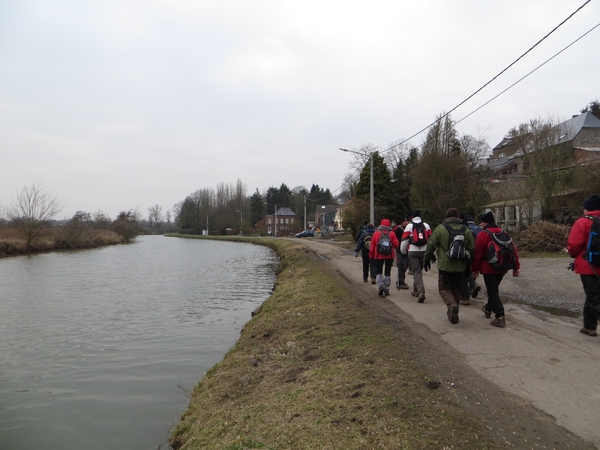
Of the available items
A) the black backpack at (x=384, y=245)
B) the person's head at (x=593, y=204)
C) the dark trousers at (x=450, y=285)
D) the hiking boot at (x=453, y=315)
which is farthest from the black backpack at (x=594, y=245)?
the black backpack at (x=384, y=245)

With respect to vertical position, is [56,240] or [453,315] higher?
[56,240]

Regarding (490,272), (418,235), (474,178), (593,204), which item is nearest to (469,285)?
(418,235)

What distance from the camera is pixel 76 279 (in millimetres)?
22703

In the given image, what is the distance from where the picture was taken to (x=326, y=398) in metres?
4.73

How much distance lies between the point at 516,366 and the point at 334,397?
2.24 meters

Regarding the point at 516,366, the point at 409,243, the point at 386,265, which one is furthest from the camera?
the point at 386,265

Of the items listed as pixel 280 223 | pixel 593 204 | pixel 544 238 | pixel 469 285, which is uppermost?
pixel 280 223

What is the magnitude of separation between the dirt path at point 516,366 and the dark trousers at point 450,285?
1.38 ft

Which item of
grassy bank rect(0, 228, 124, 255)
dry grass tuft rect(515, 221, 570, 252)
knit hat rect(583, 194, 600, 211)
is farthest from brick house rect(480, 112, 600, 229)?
grassy bank rect(0, 228, 124, 255)

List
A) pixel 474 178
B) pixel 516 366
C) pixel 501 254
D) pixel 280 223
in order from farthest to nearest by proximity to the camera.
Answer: pixel 280 223 < pixel 474 178 < pixel 501 254 < pixel 516 366

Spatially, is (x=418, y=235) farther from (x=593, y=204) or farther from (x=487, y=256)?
(x=593, y=204)

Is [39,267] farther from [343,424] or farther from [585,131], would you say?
[585,131]

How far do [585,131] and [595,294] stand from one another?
5290 cm

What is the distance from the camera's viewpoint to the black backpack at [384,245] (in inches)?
385
